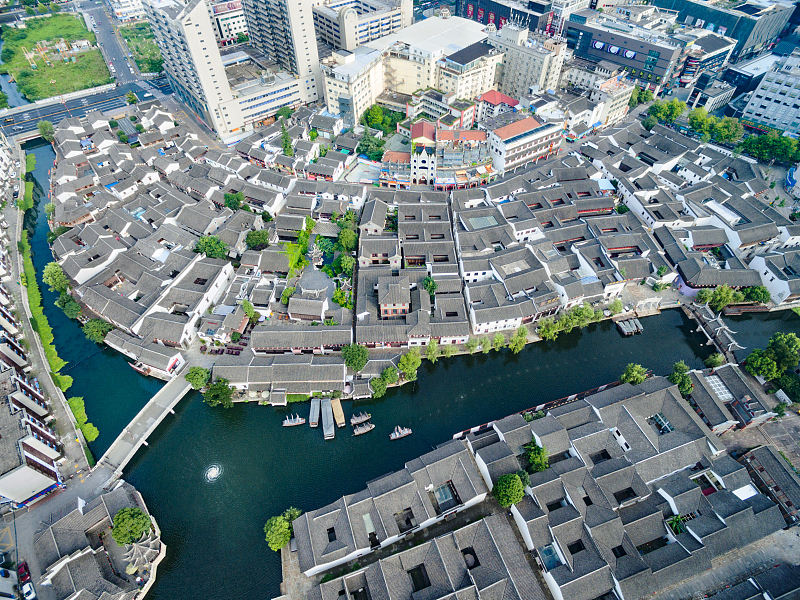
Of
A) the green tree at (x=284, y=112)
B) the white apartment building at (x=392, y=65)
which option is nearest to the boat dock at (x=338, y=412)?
the white apartment building at (x=392, y=65)

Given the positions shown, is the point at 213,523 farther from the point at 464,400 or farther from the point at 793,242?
the point at 793,242

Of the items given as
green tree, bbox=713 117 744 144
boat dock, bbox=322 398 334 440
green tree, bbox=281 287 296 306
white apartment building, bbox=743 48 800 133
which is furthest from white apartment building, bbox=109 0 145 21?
white apartment building, bbox=743 48 800 133

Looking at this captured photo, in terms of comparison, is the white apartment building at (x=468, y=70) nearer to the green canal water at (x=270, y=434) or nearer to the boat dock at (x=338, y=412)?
the green canal water at (x=270, y=434)

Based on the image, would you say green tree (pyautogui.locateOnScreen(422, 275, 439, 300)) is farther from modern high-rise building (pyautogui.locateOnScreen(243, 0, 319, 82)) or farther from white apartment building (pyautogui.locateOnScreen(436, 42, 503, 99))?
modern high-rise building (pyautogui.locateOnScreen(243, 0, 319, 82))

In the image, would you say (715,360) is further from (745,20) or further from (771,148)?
(745,20)

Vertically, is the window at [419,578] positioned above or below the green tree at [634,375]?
below

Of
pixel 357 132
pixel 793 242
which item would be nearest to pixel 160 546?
pixel 357 132
